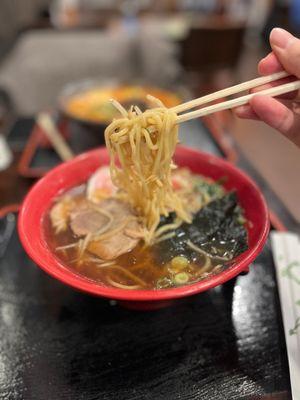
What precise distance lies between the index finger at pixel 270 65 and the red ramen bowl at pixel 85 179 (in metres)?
0.39

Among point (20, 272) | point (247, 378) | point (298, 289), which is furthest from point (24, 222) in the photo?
point (298, 289)

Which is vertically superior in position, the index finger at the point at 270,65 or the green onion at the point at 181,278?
the index finger at the point at 270,65

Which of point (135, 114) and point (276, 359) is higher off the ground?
point (135, 114)

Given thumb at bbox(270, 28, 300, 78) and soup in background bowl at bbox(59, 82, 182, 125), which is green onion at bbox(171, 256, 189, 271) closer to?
thumb at bbox(270, 28, 300, 78)

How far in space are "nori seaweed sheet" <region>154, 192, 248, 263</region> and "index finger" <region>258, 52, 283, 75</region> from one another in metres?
0.45

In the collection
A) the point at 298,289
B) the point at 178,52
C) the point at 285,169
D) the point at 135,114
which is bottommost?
the point at 178,52

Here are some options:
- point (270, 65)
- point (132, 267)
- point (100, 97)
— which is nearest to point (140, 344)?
point (132, 267)

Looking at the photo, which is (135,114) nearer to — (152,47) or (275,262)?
(275,262)

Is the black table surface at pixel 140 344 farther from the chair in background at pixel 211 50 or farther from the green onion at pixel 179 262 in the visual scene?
the chair in background at pixel 211 50

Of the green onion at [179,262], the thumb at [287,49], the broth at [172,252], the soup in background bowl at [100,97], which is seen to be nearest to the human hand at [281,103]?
the thumb at [287,49]

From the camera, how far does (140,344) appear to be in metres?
1.13

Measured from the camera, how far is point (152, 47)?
4.66 meters

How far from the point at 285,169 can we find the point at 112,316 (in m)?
A: 0.77

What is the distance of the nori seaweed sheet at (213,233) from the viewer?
3.99 feet
